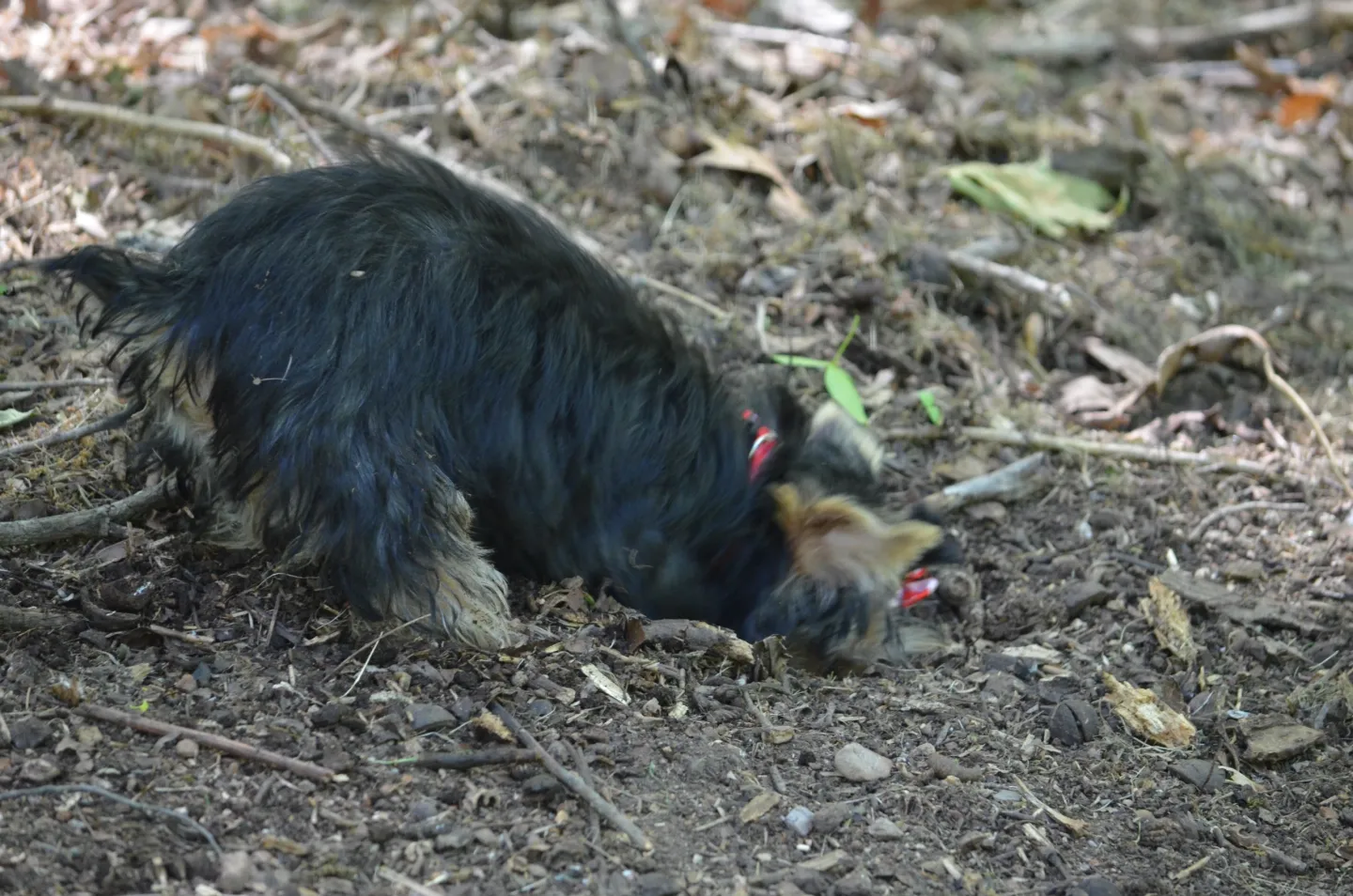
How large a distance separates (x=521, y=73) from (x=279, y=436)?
144 inches

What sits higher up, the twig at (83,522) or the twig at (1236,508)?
the twig at (83,522)

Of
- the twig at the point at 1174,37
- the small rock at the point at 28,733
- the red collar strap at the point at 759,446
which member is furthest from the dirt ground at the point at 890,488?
the red collar strap at the point at 759,446

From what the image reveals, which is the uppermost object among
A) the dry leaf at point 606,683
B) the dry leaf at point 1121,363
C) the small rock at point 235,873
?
the small rock at point 235,873

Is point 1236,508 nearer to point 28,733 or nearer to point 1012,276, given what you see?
point 1012,276

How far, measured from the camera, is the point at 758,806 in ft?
11.5

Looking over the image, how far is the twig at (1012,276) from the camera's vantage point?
6078mm

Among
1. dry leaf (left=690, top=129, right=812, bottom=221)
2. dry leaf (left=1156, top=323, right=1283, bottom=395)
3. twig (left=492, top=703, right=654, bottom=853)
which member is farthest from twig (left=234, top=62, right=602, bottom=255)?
twig (left=492, top=703, right=654, bottom=853)

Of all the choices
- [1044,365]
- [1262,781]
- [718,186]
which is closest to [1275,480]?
[1044,365]

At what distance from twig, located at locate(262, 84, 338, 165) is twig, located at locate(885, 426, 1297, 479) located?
2.69 meters

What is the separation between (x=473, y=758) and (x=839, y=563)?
1503 mm

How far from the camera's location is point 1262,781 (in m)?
3.99

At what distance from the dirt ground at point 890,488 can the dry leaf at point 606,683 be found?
19 mm

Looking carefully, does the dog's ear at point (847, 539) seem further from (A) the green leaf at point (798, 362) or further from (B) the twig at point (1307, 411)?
(B) the twig at point (1307, 411)

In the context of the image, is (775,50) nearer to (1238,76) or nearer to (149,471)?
(1238,76)
